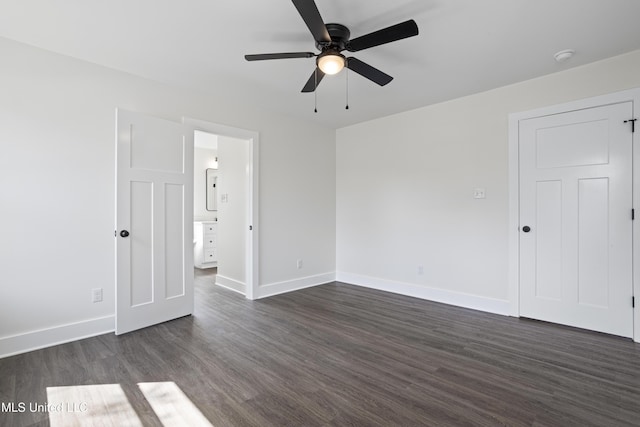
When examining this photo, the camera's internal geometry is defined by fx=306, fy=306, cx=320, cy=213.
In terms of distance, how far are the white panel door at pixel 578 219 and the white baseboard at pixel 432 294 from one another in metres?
0.27

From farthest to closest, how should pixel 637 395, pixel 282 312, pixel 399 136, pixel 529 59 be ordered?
pixel 399 136, pixel 282 312, pixel 529 59, pixel 637 395

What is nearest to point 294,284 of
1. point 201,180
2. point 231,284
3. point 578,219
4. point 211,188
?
point 231,284

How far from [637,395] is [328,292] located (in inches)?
123

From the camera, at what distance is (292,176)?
4.55 m

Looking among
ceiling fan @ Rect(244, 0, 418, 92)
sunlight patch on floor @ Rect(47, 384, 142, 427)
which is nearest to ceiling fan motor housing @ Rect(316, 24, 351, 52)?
ceiling fan @ Rect(244, 0, 418, 92)

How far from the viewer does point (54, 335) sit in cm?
265

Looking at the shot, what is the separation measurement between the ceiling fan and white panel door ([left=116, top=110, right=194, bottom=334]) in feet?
4.85

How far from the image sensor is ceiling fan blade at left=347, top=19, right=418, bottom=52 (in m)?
1.85

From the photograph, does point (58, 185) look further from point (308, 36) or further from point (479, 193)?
point (479, 193)

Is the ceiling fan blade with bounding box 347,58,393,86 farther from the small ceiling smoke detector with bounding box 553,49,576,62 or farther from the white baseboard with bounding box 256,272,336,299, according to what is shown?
the white baseboard with bounding box 256,272,336,299

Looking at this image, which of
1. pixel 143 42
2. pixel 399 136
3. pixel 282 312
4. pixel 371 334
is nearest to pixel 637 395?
pixel 371 334

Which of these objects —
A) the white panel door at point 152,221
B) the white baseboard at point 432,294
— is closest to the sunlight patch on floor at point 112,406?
the white panel door at point 152,221

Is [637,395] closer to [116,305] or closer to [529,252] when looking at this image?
[529,252]

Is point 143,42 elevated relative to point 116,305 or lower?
elevated
